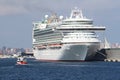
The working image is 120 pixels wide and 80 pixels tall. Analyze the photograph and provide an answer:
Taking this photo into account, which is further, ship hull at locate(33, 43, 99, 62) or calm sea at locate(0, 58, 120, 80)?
ship hull at locate(33, 43, 99, 62)

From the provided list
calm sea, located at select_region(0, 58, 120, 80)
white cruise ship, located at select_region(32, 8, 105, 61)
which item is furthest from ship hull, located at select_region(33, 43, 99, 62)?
calm sea, located at select_region(0, 58, 120, 80)

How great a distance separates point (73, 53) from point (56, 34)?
10.2 meters

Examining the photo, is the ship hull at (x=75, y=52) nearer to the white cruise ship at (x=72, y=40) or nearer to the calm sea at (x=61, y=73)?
the white cruise ship at (x=72, y=40)

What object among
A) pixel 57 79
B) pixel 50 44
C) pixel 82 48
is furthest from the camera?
pixel 50 44

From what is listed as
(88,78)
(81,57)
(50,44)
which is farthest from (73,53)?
(88,78)

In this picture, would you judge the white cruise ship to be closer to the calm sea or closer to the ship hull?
the ship hull

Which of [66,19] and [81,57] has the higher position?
[66,19]

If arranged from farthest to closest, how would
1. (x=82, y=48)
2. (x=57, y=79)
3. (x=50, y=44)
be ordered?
(x=50, y=44), (x=82, y=48), (x=57, y=79)

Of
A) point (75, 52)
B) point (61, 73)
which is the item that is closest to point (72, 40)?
point (75, 52)

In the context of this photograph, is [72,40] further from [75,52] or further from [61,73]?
[61,73]

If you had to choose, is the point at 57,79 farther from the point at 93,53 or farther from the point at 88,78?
the point at 93,53

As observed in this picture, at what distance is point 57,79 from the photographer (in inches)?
3664

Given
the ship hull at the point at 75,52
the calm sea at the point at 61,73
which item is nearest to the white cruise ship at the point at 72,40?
the ship hull at the point at 75,52

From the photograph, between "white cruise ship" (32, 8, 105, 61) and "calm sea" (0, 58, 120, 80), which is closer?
"calm sea" (0, 58, 120, 80)
